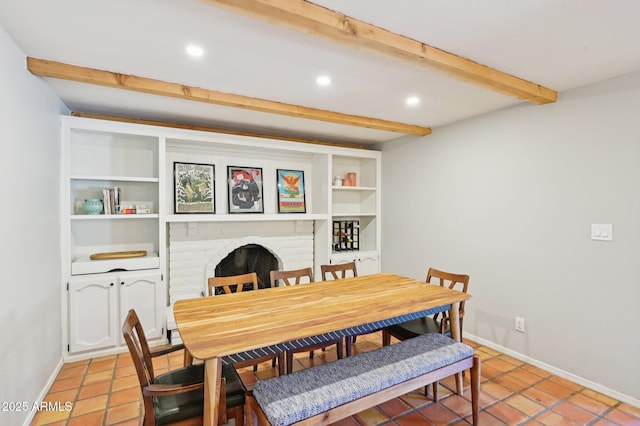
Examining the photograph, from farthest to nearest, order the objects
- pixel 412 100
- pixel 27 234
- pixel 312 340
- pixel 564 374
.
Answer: pixel 412 100
pixel 564 374
pixel 27 234
pixel 312 340

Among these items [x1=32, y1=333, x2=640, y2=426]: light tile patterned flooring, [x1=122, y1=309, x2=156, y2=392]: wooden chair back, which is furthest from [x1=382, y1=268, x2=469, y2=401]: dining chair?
[x1=122, y1=309, x2=156, y2=392]: wooden chair back

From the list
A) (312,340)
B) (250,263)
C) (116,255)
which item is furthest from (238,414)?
(250,263)

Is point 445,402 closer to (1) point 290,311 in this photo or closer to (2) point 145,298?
(1) point 290,311

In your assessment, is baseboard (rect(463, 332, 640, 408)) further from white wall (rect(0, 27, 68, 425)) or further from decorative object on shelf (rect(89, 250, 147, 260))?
white wall (rect(0, 27, 68, 425))

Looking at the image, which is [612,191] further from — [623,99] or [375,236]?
[375,236]

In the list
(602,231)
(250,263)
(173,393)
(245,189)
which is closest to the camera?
(173,393)

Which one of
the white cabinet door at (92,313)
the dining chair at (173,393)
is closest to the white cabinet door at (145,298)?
the white cabinet door at (92,313)

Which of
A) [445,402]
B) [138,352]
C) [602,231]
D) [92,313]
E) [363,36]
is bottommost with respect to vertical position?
[445,402]

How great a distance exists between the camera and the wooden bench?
1427 millimetres

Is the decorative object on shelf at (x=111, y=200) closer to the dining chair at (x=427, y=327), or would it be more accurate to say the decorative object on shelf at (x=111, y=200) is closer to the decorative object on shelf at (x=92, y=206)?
the decorative object on shelf at (x=92, y=206)

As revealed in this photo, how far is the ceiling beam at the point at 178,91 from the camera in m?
2.09

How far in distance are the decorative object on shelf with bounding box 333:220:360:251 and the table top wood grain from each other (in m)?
1.96

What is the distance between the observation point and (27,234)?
202cm

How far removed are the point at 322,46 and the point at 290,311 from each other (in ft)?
5.18
